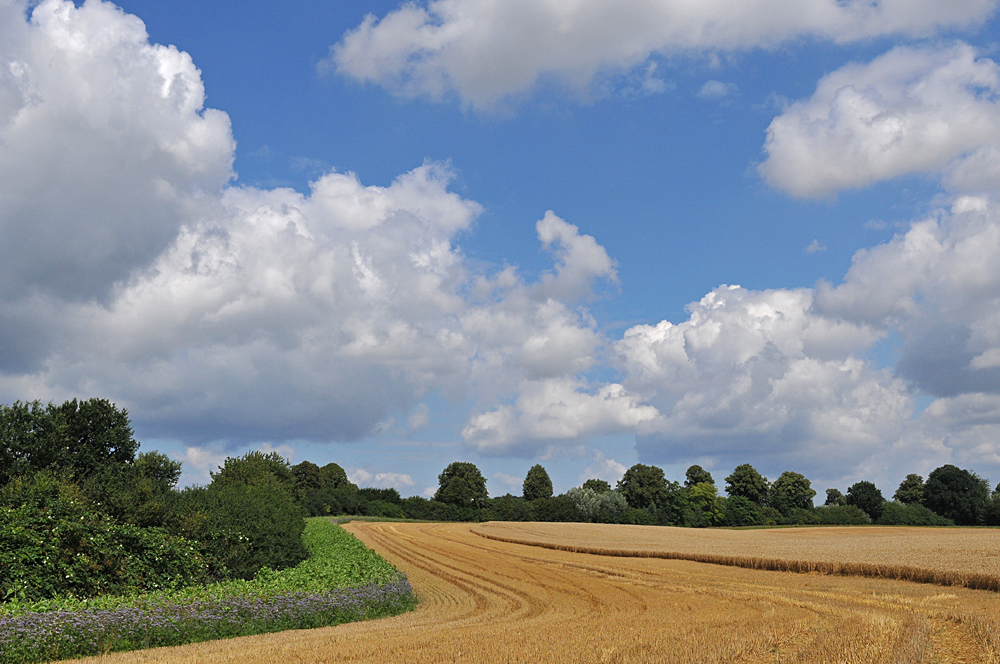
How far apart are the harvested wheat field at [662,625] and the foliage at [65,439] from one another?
21.0 m

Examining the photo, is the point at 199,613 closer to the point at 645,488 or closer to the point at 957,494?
the point at 645,488

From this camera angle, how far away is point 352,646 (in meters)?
14.5

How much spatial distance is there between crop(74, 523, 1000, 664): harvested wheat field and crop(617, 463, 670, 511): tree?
9342cm

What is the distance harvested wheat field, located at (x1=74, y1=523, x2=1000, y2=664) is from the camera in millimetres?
12453

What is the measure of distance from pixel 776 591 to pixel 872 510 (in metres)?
104

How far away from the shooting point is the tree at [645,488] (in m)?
119

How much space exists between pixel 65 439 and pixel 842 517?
95.5 meters

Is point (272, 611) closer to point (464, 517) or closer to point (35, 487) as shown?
point (35, 487)

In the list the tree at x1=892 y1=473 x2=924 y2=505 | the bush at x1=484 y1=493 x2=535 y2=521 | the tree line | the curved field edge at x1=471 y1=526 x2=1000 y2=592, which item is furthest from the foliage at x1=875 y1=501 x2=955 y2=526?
the tree line

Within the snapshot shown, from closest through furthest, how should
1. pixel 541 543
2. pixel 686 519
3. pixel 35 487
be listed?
pixel 35 487
pixel 541 543
pixel 686 519

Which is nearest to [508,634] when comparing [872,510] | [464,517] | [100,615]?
[100,615]

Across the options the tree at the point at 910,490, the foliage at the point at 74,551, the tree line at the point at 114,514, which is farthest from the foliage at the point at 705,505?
the foliage at the point at 74,551

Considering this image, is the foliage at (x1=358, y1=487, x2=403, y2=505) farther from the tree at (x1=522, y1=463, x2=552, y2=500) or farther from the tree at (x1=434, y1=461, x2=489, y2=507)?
the tree at (x1=522, y1=463, x2=552, y2=500)

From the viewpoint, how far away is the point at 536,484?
148 m
